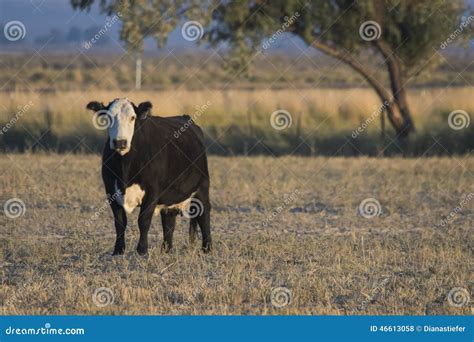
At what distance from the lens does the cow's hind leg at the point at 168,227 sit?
1211 cm

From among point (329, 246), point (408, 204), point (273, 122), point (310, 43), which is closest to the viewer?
point (329, 246)

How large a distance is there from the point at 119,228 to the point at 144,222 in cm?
28

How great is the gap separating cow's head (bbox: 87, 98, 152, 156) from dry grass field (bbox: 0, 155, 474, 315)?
1219 millimetres

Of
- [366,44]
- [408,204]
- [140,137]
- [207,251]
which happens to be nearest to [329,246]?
[207,251]

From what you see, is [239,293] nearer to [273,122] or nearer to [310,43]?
[310,43]

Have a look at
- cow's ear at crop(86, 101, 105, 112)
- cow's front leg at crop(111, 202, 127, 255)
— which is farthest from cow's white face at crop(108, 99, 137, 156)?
cow's front leg at crop(111, 202, 127, 255)

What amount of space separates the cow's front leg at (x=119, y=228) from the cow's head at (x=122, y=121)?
0.63m

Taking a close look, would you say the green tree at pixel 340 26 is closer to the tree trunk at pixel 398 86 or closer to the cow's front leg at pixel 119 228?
the tree trunk at pixel 398 86

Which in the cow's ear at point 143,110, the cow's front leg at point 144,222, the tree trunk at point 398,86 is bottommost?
the cow's front leg at point 144,222

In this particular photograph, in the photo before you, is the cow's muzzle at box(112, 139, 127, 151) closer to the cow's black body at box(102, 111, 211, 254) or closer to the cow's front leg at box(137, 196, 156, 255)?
the cow's black body at box(102, 111, 211, 254)

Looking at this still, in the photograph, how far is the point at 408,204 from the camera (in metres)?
16.5

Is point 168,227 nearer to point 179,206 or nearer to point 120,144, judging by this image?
point 179,206

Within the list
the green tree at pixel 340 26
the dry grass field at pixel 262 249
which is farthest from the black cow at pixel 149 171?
the green tree at pixel 340 26

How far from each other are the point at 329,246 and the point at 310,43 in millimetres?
12810
